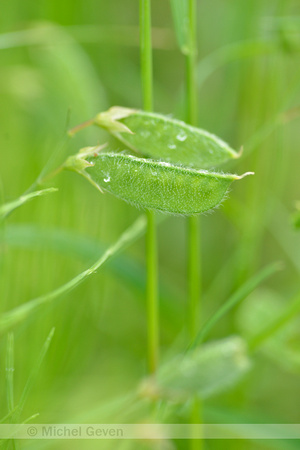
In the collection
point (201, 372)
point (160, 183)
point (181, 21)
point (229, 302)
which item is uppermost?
point (181, 21)

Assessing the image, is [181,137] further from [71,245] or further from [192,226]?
[71,245]

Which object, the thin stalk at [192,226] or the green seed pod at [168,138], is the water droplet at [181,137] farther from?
the thin stalk at [192,226]

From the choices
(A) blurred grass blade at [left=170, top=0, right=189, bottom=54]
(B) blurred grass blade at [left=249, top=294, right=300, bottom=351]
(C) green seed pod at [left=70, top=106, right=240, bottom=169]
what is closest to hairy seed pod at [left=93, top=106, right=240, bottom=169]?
(C) green seed pod at [left=70, top=106, right=240, bottom=169]

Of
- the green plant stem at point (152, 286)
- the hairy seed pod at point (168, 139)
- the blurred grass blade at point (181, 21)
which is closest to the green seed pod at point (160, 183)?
the hairy seed pod at point (168, 139)

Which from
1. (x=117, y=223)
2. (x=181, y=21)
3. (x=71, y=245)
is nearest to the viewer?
(x=181, y=21)

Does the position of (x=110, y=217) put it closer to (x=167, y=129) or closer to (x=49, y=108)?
(x=49, y=108)

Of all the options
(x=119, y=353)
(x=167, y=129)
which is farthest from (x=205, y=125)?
(x=167, y=129)

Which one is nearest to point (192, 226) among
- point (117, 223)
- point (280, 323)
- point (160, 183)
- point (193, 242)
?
point (193, 242)
